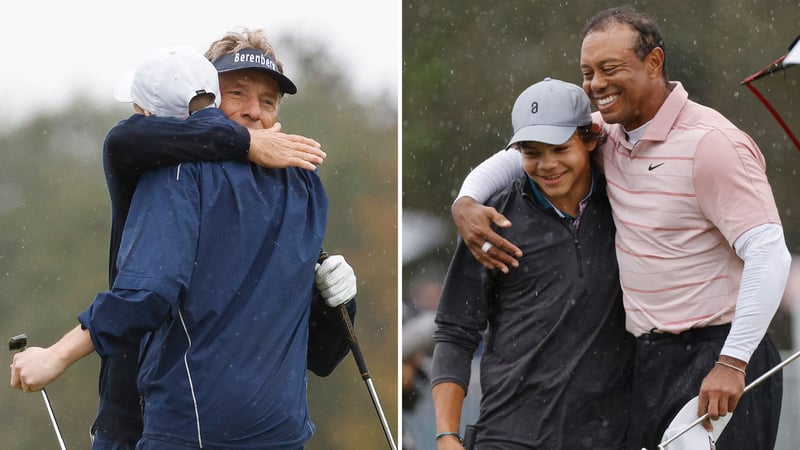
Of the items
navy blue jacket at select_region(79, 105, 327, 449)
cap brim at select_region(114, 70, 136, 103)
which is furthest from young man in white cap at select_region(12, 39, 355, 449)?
cap brim at select_region(114, 70, 136, 103)

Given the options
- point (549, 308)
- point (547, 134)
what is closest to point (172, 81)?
point (547, 134)

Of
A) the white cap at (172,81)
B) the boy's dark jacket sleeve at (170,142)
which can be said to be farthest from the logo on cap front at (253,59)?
the boy's dark jacket sleeve at (170,142)

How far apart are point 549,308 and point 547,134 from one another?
0.44m

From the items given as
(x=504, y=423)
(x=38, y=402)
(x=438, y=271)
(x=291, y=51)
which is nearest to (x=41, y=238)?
(x=38, y=402)

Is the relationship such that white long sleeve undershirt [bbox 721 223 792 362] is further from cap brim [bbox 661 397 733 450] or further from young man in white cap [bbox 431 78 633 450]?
young man in white cap [bbox 431 78 633 450]

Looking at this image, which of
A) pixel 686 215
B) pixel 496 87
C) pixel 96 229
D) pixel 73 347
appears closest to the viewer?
pixel 73 347

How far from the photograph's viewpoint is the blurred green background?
20.5 metres

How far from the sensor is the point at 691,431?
2816 millimetres

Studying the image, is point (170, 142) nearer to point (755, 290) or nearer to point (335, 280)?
point (335, 280)

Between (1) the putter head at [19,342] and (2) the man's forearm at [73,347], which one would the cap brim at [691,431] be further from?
(1) the putter head at [19,342]

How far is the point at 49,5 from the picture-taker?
869 inches

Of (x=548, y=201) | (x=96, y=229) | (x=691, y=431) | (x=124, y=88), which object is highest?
(x=124, y=88)

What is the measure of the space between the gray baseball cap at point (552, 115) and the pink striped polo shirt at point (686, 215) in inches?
7.3

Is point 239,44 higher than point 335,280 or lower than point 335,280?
higher
